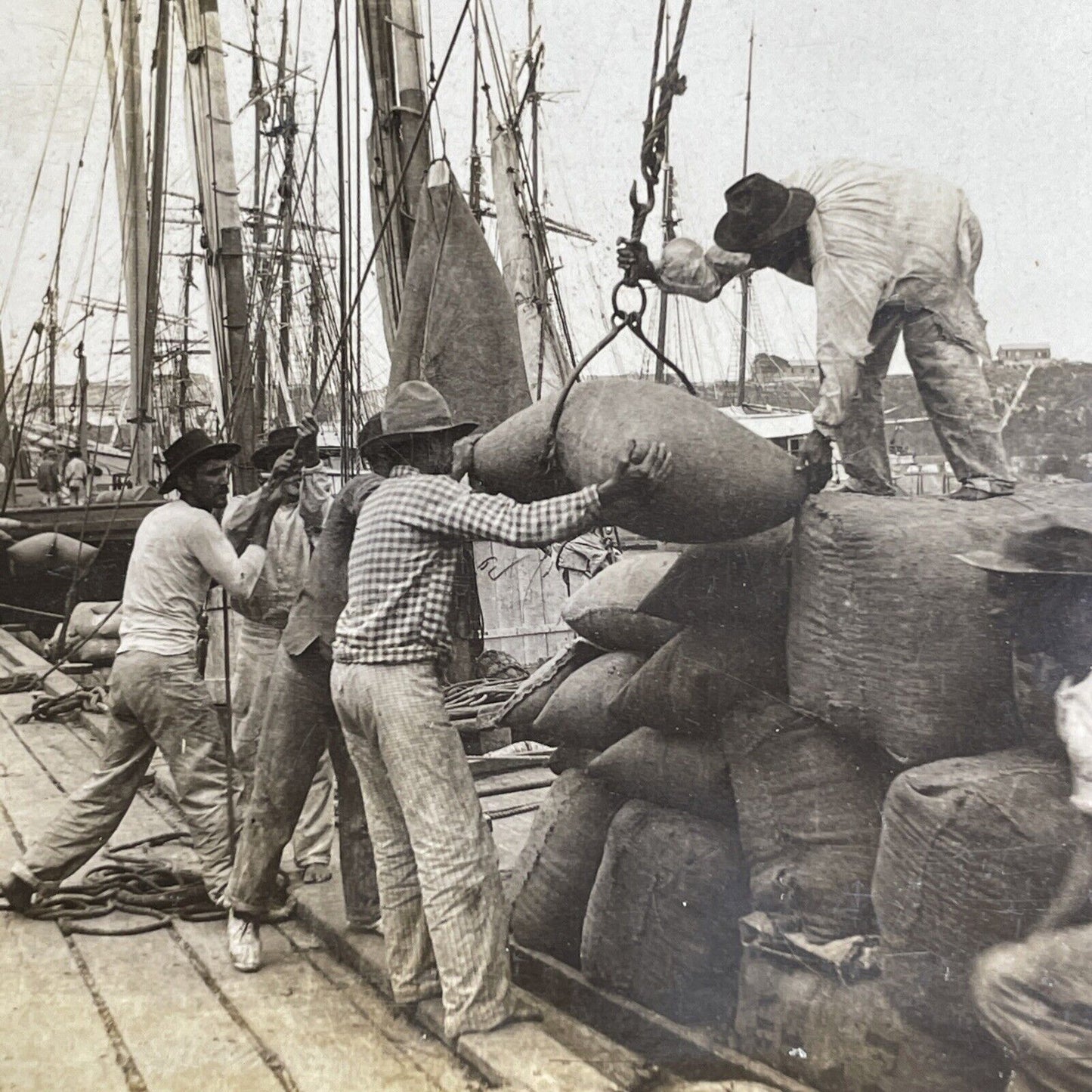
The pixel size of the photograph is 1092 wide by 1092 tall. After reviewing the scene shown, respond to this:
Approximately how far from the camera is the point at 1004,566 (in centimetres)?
218

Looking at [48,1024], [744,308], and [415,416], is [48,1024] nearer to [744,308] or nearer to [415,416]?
[415,416]

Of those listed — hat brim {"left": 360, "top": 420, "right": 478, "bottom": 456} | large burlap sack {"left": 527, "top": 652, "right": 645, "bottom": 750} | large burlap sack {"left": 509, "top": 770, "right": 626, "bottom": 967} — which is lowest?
large burlap sack {"left": 509, "top": 770, "right": 626, "bottom": 967}

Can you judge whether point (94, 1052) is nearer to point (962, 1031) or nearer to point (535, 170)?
point (962, 1031)

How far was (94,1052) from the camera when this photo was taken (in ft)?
9.72

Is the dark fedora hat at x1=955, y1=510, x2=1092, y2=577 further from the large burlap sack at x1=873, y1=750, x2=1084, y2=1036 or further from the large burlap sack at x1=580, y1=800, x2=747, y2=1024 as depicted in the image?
the large burlap sack at x1=580, y1=800, x2=747, y2=1024

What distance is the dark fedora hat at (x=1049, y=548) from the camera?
2.04 m

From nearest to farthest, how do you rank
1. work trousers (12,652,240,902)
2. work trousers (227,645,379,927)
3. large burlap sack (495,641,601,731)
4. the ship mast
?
1. the ship mast
2. large burlap sack (495,641,601,731)
3. work trousers (227,645,379,927)
4. work trousers (12,652,240,902)

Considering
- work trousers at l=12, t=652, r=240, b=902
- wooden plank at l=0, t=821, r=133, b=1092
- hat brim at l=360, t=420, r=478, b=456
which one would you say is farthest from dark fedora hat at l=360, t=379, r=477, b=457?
wooden plank at l=0, t=821, r=133, b=1092

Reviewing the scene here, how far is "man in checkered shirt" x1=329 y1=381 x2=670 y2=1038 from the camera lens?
2.92 metres

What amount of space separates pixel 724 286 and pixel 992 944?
1.74 meters

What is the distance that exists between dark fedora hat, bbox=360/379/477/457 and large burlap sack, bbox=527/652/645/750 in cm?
87

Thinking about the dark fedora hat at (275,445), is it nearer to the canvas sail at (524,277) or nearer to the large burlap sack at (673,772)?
the canvas sail at (524,277)

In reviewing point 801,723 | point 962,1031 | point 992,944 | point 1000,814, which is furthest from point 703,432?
point 962,1031

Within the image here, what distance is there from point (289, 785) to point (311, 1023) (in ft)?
2.80
